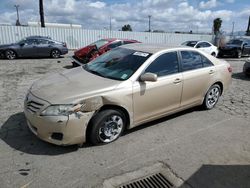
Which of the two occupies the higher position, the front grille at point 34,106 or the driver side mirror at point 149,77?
the driver side mirror at point 149,77

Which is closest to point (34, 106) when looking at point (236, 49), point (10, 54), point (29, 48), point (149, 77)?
point (149, 77)

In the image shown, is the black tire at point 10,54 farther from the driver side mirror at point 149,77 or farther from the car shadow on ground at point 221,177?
the car shadow on ground at point 221,177

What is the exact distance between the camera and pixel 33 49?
1398 cm

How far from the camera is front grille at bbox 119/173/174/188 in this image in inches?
112

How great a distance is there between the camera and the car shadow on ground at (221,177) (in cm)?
288

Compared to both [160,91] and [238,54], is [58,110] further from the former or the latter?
[238,54]

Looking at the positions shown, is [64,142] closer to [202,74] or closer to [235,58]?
[202,74]

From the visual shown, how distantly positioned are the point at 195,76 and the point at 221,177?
224 centimetres

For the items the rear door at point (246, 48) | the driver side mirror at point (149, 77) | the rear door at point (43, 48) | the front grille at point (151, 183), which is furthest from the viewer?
the rear door at point (246, 48)

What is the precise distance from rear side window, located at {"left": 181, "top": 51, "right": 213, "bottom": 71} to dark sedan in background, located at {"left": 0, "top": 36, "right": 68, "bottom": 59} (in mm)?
11604

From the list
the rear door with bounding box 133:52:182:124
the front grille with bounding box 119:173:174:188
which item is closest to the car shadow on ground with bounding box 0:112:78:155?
the front grille with bounding box 119:173:174:188

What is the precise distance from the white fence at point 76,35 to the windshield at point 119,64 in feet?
43.8

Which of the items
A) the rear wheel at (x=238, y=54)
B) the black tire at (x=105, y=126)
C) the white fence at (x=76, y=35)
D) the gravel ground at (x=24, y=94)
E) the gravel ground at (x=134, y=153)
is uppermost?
the white fence at (x=76, y=35)

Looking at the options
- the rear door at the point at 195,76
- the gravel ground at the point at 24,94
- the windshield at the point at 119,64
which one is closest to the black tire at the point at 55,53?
the gravel ground at the point at 24,94
